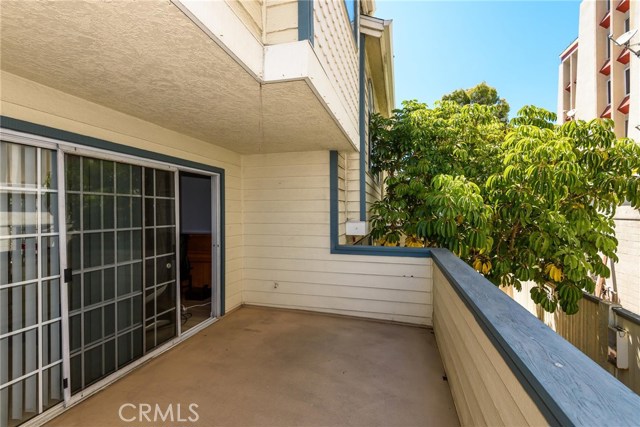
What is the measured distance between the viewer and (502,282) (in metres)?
4.07

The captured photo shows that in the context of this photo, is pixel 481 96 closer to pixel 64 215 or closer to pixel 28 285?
pixel 64 215

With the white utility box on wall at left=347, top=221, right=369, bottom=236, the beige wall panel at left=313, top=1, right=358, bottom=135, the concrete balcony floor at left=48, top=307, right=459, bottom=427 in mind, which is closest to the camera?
the concrete balcony floor at left=48, top=307, right=459, bottom=427

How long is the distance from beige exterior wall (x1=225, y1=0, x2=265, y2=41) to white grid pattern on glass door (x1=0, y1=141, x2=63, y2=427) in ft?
5.89

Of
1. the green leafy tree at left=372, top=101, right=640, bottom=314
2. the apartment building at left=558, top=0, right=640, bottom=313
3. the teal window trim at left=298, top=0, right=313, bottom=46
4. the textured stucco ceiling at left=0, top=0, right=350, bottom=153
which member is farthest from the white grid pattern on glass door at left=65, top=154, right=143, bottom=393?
the apartment building at left=558, top=0, right=640, bottom=313

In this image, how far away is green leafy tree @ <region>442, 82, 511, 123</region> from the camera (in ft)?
51.4

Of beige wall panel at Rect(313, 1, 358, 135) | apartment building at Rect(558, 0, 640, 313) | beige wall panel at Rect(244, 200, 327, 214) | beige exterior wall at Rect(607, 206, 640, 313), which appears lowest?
beige exterior wall at Rect(607, 206, 640, 313)

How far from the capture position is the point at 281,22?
206cm

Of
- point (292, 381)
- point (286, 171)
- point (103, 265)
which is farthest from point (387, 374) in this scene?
point (286, 171)

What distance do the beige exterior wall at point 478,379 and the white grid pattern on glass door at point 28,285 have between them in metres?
2.94

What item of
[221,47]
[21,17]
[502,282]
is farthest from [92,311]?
[502,282]

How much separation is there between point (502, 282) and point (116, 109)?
16.2 feet

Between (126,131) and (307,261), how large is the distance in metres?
2.77

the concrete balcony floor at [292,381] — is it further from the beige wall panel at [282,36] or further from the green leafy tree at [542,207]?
the beige wall panel at [282,36]

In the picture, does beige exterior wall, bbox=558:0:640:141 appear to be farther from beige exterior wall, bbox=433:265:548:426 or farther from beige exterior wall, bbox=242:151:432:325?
beige exterior wall, bbox=433:265:548:426
